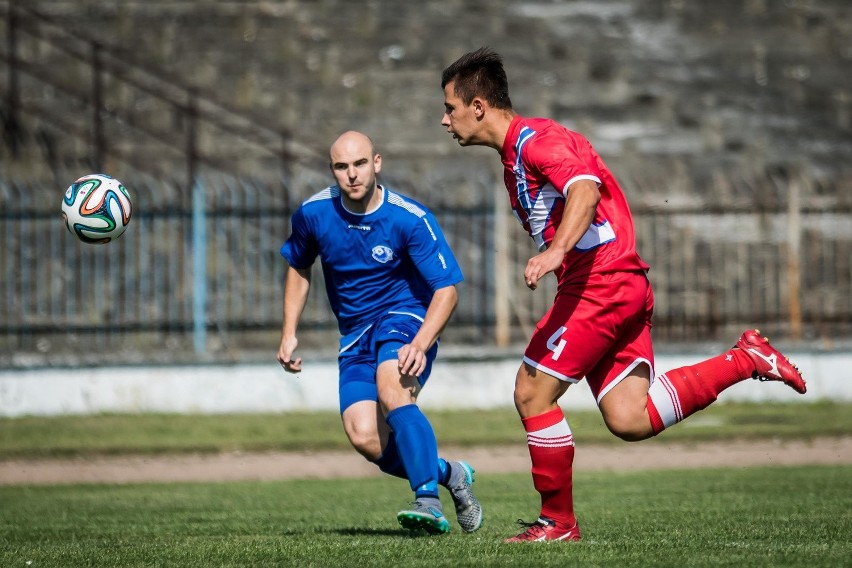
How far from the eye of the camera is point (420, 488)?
21.8 feet

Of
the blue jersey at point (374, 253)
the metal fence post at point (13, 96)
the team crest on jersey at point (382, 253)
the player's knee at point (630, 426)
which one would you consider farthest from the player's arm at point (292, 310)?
the metal fence post at point (13, 96)

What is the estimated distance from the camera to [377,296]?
7449 mm

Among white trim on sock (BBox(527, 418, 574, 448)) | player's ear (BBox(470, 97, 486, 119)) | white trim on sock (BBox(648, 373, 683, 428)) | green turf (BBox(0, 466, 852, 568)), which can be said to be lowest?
green turf (BBox(0, 466, 852, 568))

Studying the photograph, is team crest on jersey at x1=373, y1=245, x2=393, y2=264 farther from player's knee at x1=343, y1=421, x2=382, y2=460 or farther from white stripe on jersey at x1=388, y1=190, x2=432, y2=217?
Result: player's knee at x1=343, y1=421, x2=382, y2=460

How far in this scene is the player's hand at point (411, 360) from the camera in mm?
6695

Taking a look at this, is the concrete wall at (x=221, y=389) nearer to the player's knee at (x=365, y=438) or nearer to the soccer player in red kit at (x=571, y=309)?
the player's knee at (x=365, y=438)

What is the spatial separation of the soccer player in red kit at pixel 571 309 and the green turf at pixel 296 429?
6234 mm

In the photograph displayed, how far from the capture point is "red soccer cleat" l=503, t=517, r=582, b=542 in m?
6.29

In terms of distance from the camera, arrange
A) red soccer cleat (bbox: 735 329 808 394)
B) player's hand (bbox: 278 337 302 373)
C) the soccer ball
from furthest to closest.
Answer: the soccer ball
player's hand (bbox: 278 337 302 373)
red soccer cleat (bbox: 735 329 808 394)

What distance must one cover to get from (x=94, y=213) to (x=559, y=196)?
2.89 m

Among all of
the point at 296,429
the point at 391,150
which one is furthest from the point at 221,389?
the point at 391,150

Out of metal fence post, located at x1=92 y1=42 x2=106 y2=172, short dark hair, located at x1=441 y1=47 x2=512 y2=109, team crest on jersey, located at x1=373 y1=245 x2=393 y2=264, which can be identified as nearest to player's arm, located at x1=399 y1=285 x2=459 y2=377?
team crest on jersey, located at x1=373 y1=245 x2=393 y2=264

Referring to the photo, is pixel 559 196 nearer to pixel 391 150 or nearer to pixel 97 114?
pixel 391 150

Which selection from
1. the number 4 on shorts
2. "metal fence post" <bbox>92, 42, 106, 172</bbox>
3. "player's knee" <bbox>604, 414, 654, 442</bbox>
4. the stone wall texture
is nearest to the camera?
the number 4 on shorts
